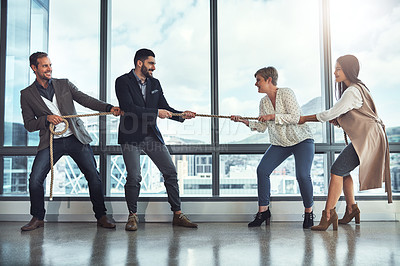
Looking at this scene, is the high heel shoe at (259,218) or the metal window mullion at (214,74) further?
the metal window mullion at (214,74)

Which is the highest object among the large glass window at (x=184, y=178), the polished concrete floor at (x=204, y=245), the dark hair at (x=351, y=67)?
the dark hair at (x=351, y=67)

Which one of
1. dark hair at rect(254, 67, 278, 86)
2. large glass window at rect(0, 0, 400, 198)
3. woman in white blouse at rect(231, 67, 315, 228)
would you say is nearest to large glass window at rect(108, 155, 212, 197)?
large glass window at rect(0, 0, 400, 198)

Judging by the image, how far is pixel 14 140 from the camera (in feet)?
12.6

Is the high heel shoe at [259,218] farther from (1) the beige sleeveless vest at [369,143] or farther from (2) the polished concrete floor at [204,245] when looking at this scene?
(1) the beige sleeveless vest at [369,143]

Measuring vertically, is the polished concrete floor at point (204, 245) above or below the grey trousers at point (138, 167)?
below

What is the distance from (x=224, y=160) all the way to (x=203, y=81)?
2.86ft

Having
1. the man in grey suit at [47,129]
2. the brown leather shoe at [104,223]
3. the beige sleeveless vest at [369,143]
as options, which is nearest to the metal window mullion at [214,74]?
the man in grey suit at [47,129]

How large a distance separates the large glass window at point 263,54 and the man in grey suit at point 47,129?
1251 millimetres

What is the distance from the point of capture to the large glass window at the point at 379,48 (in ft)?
12.0

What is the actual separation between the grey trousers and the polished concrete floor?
0.90ft

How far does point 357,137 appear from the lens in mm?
2871

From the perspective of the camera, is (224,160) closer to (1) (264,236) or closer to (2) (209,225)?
(2) (209,225)

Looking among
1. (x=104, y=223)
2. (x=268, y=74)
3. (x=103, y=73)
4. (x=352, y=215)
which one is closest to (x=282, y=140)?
(x=268, y=74)

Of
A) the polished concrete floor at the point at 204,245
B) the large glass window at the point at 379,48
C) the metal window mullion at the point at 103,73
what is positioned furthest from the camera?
the metal window mullion at the point at 103,73
